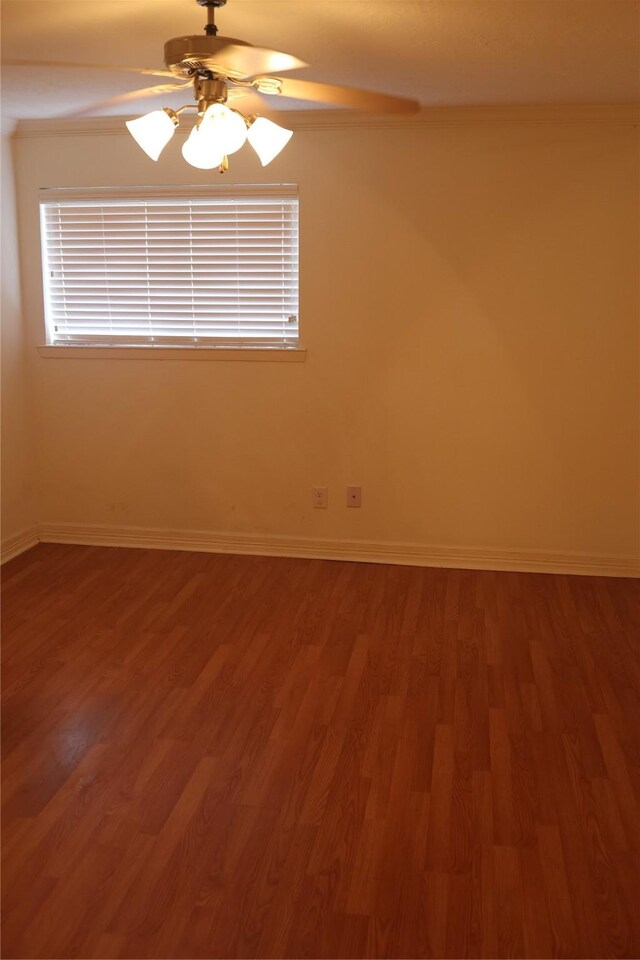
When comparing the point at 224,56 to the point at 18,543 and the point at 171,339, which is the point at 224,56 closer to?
the point at 171,339

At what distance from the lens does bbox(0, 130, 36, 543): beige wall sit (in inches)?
188

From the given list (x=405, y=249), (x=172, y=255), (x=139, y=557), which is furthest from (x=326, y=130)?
Result: (x=139, y=557)

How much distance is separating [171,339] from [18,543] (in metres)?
1.43

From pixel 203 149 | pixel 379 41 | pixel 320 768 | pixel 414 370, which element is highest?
pixel 379 41

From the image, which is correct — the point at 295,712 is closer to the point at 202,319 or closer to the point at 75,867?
the point at 75,867

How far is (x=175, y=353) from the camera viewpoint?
487cm

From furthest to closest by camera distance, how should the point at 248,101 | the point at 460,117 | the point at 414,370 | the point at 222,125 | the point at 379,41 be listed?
the point at 414,370, the point at 460,117, the point at 379,41, the point at 248,101, the point at 222,125

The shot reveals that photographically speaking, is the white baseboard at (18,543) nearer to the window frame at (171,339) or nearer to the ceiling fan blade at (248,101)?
the window frame at (171,339)

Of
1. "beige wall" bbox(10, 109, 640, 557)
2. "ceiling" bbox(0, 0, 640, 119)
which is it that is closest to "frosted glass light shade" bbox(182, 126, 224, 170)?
"ceiling" bbox(0, 0, 640, 119)

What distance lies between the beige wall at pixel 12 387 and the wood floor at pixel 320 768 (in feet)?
2.15

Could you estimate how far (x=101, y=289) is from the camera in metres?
4.95

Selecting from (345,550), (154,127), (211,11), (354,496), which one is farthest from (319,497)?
(211,11)

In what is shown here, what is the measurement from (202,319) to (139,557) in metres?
1.36

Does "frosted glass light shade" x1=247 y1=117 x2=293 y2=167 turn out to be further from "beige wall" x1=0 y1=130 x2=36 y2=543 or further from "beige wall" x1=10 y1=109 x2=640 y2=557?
"beige wall" x1=0 y1=130 x2=36 y2=543
